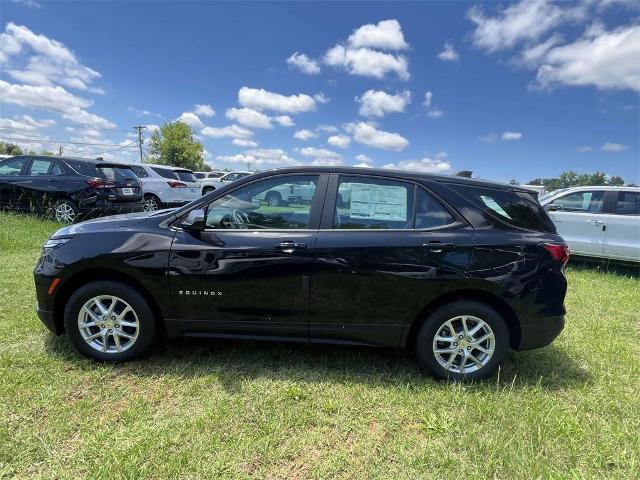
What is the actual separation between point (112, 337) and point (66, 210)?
7.27 meters

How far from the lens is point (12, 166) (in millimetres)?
9727

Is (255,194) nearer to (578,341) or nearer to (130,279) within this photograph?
(130,279)

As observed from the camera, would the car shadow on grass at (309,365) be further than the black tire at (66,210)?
No

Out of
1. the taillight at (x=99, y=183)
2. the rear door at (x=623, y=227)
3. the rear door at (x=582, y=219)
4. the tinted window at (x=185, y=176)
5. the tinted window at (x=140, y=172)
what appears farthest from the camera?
the tinted window at (x=185, y=176)

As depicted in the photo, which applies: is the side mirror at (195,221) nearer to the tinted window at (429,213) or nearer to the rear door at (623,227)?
the tinted window at (429,213)

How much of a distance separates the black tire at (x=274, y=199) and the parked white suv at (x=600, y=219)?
21.3ft

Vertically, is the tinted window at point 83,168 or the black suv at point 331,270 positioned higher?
the tinted window at point 83,168

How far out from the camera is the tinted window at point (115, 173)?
9.38 meters

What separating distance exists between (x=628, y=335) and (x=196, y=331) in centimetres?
454

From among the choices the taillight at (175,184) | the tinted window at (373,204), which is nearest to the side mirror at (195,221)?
the tinted window at (373,204)

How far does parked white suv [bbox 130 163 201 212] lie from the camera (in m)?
12.8

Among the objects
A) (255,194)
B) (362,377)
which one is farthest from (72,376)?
(362,377)

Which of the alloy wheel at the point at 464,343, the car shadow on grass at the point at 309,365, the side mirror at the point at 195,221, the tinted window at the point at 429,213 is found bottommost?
the car shadow on grass at the point at 309,365

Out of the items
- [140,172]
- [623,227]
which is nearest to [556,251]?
[623,227]
